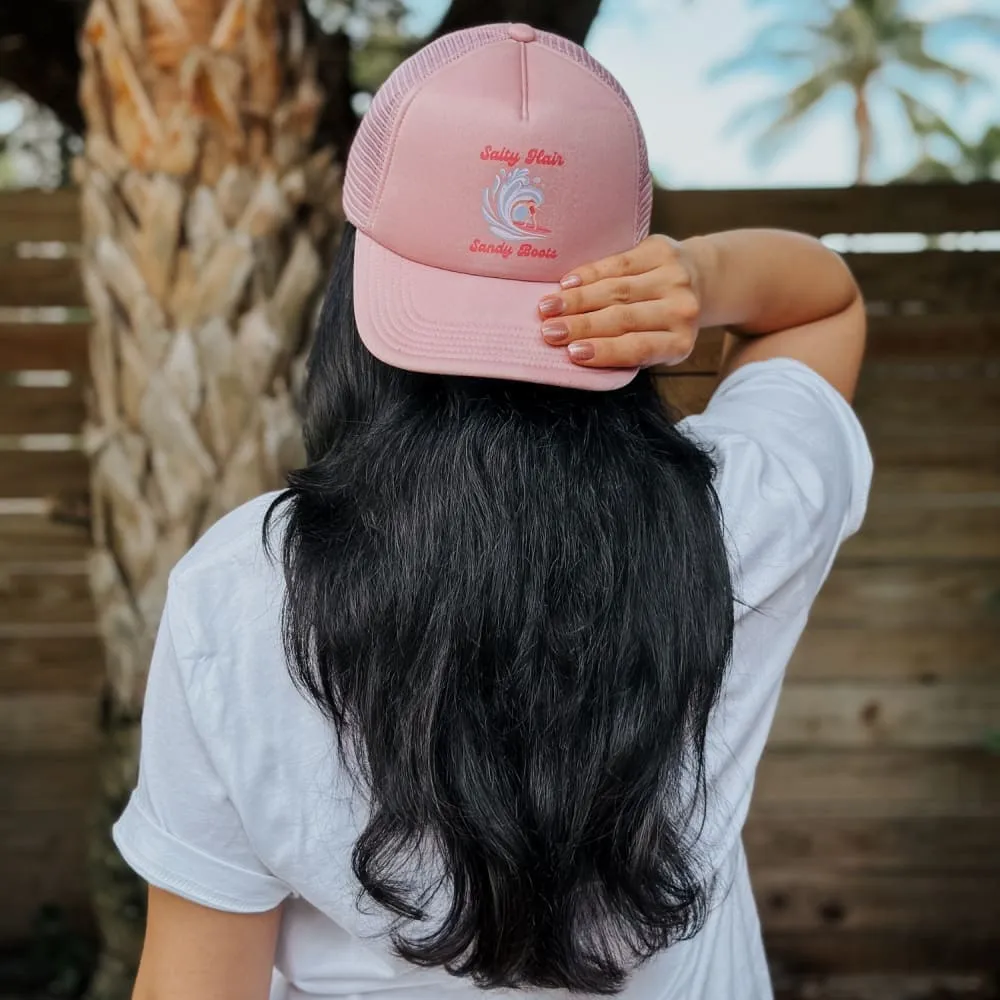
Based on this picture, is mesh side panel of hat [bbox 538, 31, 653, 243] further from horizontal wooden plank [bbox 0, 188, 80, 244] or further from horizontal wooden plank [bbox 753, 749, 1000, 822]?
horizontal wooden plank [bbox 753, 749, 1000, 822]

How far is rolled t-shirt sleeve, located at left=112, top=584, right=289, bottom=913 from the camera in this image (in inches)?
32.3

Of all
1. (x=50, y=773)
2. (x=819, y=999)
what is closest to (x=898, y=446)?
(x=819, y=999)

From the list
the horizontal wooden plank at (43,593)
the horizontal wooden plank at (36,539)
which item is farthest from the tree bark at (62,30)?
the horizontal wooden plank at (43,593)

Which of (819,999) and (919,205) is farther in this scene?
(819,999)

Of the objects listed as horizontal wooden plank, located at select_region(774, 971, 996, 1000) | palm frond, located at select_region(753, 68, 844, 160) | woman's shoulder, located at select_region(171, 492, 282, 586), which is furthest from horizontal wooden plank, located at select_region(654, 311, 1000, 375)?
palm frond, located at select_region(753, 68, 844, 160)

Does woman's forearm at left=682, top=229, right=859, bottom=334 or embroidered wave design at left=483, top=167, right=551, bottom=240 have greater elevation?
embroidered wave design at left=483, top=167, right=551, bottom=240

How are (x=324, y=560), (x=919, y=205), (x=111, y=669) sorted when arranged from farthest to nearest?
(x=919, y=205), (x=111, y=669), (x=324, y=560)

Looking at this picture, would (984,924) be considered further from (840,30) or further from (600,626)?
(840,30)

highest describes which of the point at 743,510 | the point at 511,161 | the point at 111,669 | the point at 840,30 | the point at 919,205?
the point at 511,161

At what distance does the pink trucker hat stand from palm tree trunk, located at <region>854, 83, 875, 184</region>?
26.9m

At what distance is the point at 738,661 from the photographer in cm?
96

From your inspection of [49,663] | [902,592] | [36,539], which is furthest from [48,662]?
[902,592]

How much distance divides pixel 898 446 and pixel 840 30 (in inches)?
1031

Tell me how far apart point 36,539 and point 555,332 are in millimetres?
2187
